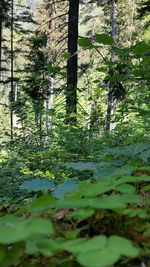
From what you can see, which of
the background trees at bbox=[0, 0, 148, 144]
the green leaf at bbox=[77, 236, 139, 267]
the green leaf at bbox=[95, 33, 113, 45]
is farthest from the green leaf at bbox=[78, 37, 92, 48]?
the green leaf at bbox=[77, 236, 139, 267]

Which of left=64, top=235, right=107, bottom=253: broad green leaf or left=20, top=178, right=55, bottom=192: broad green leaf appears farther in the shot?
left=20, top=178, right=55, bottom=192: broad green leaf

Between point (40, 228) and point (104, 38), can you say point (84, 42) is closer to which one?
point (104, 38)

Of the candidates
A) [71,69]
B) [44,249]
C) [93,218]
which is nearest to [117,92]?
[93,218]

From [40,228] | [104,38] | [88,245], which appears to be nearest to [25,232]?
[40,228]

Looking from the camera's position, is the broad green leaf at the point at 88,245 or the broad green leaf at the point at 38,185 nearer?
the broad green leaf at the point at 88,245

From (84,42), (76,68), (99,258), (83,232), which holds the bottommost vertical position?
(83,232)

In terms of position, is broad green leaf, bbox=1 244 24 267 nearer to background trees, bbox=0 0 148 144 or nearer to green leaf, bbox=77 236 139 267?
green leaf, bbox=77 236 139 267

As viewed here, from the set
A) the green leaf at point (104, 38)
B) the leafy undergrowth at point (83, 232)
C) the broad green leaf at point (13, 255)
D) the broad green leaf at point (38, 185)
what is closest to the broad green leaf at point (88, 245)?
the leafy undergrowth at point (83, 232)

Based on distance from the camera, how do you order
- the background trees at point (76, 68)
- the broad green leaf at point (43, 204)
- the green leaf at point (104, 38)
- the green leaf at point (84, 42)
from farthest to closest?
the background trees at point (76, 68)
the green leaf at point (84, 42)
the green leaf at point (104, 38)
the broad green leaf at point (43, 204)

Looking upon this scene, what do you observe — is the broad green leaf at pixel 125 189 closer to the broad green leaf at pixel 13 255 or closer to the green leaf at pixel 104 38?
the broad green leaf at pixel 13 255

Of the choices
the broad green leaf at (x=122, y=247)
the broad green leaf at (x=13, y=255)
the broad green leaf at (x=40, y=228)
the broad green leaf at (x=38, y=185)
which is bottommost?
the broad green leaf at (x=13, y=255)

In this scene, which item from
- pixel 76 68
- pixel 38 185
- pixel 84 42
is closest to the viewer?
pixel 38 185

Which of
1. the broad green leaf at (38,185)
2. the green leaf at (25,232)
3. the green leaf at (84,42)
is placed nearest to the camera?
the green leaf at (25,232)

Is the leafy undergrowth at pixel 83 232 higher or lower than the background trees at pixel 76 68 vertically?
lower
